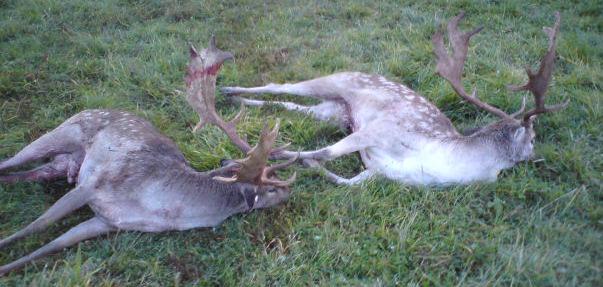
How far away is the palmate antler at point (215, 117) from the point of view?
3.51m

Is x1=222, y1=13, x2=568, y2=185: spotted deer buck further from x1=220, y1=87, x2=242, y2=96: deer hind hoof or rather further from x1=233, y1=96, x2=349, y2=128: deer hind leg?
x1=220, y1=87, x2=242, y2=96: deer hind hoof

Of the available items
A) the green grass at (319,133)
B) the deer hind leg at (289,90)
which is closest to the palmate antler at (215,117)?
the green grass at (319,133)

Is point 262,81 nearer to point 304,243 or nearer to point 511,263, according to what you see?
point 304,243

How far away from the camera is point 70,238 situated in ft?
11.3

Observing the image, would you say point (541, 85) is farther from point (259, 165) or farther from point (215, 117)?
point (215, 117)

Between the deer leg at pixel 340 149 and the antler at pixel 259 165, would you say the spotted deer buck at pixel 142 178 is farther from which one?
the deer leg at pixel 340 149

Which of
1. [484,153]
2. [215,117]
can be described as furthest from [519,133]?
[215,117]

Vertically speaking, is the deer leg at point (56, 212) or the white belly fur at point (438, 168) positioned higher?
the deer leg at point (56, 212)

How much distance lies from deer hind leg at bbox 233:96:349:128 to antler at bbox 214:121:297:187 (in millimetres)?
1608

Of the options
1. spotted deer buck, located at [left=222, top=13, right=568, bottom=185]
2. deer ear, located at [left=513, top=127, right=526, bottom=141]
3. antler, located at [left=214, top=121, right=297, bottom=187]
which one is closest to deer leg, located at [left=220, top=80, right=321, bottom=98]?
spotted deer buck, located at [left=222, top=13, right=568, bottom=185]

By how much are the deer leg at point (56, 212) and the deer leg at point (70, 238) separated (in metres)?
0.14

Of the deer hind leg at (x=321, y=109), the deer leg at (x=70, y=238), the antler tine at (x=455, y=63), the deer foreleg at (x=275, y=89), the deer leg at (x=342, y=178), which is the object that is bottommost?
the deer leg at (x=342, y=178)

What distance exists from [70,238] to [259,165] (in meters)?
1.33

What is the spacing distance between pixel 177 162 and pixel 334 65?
2866mm
